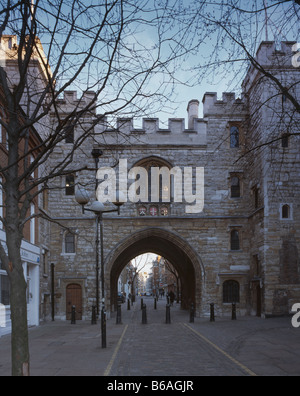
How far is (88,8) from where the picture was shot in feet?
20.7

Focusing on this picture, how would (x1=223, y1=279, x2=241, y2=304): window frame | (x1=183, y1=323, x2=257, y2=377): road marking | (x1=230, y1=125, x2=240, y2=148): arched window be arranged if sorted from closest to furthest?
(x1=183, y1=323, x2=257, y2=377): road marking → (x1=223, y1=279, x2=241, y2=304): window frame → (x1=230, y1=125, x2=240, y2=148): arched window

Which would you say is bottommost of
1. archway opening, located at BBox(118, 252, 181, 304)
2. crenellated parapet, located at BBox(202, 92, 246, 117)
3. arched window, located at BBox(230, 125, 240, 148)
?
archway opening, located at BBox(118, 252, 181, 304)

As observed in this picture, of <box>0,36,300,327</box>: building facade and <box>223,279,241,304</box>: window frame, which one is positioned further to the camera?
<box>223,279,241,304</box>: window frame

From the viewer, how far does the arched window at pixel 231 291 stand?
26.4m

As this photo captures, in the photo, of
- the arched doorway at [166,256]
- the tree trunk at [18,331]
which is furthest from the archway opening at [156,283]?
the tree trunk at [18,331]

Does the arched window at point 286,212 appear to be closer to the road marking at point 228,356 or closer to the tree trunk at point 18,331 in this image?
the road marking at point 228,356

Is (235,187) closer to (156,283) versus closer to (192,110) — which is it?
(192,110)

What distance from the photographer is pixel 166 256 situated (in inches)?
1374

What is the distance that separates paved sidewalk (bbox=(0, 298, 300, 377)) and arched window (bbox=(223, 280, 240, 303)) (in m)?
8.24

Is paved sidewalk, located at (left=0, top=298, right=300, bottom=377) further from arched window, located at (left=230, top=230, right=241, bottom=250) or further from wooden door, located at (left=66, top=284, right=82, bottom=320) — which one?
arched window, located at (left=230, top=230, right=241, bottom=250)

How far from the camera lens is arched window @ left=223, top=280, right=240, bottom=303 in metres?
26.4

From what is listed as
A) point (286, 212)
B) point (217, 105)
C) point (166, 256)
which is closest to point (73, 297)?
point (166, 256)

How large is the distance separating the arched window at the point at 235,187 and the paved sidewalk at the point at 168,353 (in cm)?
1046

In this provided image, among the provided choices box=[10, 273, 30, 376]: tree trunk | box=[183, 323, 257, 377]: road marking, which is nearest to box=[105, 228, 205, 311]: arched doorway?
box=[183, 323, 257, 377]: road marking
